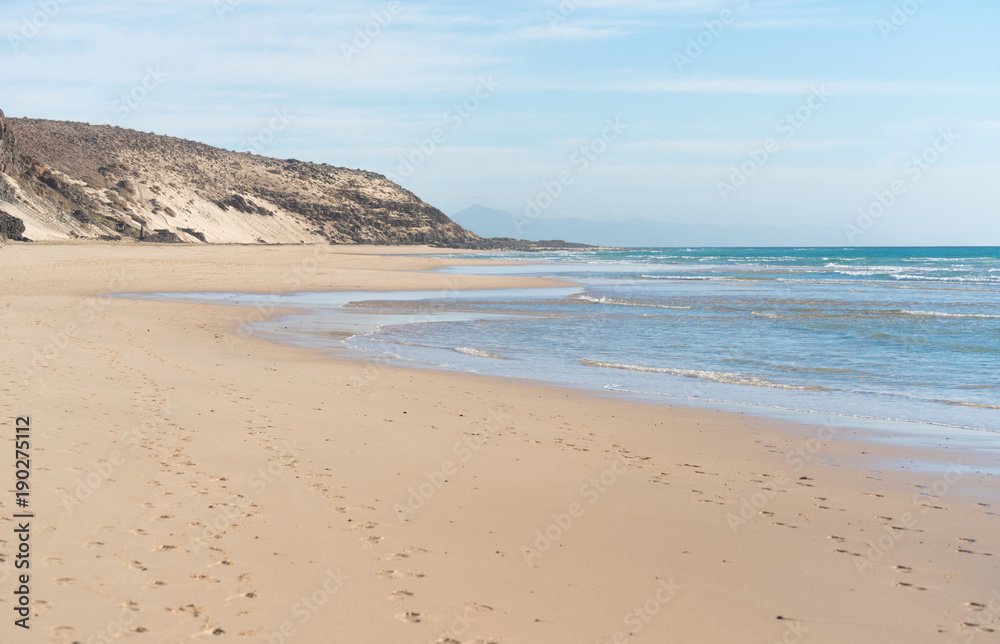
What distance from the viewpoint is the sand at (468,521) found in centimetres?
381

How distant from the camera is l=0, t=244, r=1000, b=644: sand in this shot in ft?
12.5

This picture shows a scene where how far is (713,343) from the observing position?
53.0 feet

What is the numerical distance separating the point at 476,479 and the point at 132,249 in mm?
45458

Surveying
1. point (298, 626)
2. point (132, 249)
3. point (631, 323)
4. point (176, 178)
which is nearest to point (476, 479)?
point (298, 626)

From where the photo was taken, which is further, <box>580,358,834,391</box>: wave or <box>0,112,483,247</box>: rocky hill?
<box>0,112,483,247</box>: rocky hill

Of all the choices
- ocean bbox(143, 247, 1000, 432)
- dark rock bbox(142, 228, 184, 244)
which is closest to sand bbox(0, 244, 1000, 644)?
ocean bbox(143, 247, 1000, 432)
